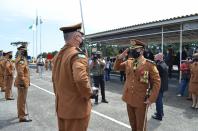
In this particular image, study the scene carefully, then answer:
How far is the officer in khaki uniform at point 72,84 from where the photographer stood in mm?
3801

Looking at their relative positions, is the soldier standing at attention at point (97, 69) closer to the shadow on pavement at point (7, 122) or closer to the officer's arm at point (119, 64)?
the shadow on pavement at point (7, 122)

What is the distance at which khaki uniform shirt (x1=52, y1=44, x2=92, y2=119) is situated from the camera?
3766 mm

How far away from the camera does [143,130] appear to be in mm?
5824

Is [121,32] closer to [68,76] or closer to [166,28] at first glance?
[166,28]

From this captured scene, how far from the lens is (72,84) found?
3.91m

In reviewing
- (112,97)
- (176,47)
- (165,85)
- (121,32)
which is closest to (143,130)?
(165,85)

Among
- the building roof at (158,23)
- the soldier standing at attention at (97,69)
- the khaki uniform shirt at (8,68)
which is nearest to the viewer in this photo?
the soldier standing at attention at (97,69)

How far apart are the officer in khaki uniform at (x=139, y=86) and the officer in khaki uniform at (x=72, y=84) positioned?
191cm

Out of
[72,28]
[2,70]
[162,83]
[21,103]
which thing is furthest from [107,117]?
[2,70]

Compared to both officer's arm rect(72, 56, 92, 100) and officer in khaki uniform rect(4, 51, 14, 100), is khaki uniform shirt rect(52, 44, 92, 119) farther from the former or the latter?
officer in khaki uniform rect(4, 51, 14, 100)

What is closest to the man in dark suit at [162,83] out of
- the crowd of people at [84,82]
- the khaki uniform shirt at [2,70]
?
the crowd of people at [84,82]

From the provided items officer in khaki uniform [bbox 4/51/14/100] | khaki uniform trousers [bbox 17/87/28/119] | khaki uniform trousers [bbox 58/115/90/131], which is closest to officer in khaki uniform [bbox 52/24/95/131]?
khaki uniform trousers [bbox 58/115/90/131]

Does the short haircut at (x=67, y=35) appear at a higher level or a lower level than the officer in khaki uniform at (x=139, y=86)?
higher

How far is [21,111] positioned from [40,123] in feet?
1.99
